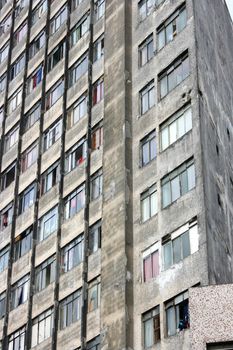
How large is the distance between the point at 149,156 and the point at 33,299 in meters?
9.65

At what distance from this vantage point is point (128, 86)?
138 ft

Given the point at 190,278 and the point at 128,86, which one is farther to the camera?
the point at 128,86

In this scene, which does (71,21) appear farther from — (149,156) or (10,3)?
(149,156)

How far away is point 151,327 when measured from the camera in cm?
3441

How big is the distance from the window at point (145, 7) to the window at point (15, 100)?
35.9ft

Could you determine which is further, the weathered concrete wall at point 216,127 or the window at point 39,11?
the window at point 39,11

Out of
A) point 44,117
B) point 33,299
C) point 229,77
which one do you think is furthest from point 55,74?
point 33,299

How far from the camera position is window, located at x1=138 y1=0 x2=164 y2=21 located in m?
43.2

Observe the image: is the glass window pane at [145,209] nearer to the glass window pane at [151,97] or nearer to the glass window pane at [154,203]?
the glass window pane at [154,203]

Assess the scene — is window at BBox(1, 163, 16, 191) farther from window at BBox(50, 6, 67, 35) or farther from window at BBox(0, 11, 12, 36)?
window at BBox(0, 11, 12, 36)

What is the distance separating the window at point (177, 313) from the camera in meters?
33.1

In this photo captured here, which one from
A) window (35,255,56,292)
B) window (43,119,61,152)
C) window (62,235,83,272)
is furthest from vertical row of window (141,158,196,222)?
window (43,119,61,152)

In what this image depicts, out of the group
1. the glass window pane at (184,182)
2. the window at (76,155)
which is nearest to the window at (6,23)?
the window at (76,155)

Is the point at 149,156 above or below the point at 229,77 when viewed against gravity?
below
